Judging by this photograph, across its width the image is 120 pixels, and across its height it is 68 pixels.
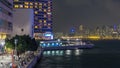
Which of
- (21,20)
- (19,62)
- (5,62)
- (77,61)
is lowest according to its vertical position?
(77,61)

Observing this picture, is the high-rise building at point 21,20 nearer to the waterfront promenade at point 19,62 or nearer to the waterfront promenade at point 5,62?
the waterfront promenade at point 19,62

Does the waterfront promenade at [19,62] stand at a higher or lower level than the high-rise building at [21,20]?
lower

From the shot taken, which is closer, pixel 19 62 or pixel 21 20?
pixel 19 62

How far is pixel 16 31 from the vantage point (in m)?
125

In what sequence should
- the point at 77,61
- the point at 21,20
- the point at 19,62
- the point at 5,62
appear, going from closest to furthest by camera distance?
the point at 19,62, the point at 5,62, the point at 77,61, the point at 21,20

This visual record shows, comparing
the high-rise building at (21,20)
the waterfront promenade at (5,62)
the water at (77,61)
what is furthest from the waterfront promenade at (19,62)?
the high-rise building at (21,20)

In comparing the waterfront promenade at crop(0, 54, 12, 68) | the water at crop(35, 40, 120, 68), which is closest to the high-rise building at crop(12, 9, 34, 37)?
the water at crop(35, 40, 120, 68)

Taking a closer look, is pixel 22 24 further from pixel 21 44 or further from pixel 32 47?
pixel 21 44

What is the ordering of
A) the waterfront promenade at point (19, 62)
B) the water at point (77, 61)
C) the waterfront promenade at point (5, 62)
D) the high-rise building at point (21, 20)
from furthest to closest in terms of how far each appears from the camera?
1. the high-rise building at point (21, 20)
2. the water at point (77, 61)
3. the waterfront promenade at point (19, 62)
4. the waterfront promenade at point (5, 62)

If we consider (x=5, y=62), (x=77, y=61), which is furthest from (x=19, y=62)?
(x=77, y=61)

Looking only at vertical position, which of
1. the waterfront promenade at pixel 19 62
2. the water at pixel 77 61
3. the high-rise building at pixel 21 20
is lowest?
the water at pixel 77 61

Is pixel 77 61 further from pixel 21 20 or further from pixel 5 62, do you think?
pixel 5 62

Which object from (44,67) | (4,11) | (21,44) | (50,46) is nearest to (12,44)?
(21,44)

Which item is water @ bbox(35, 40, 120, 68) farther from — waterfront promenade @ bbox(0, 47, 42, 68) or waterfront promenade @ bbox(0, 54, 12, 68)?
waterfront promenade @ bbox(0, 54, 12, 68)
